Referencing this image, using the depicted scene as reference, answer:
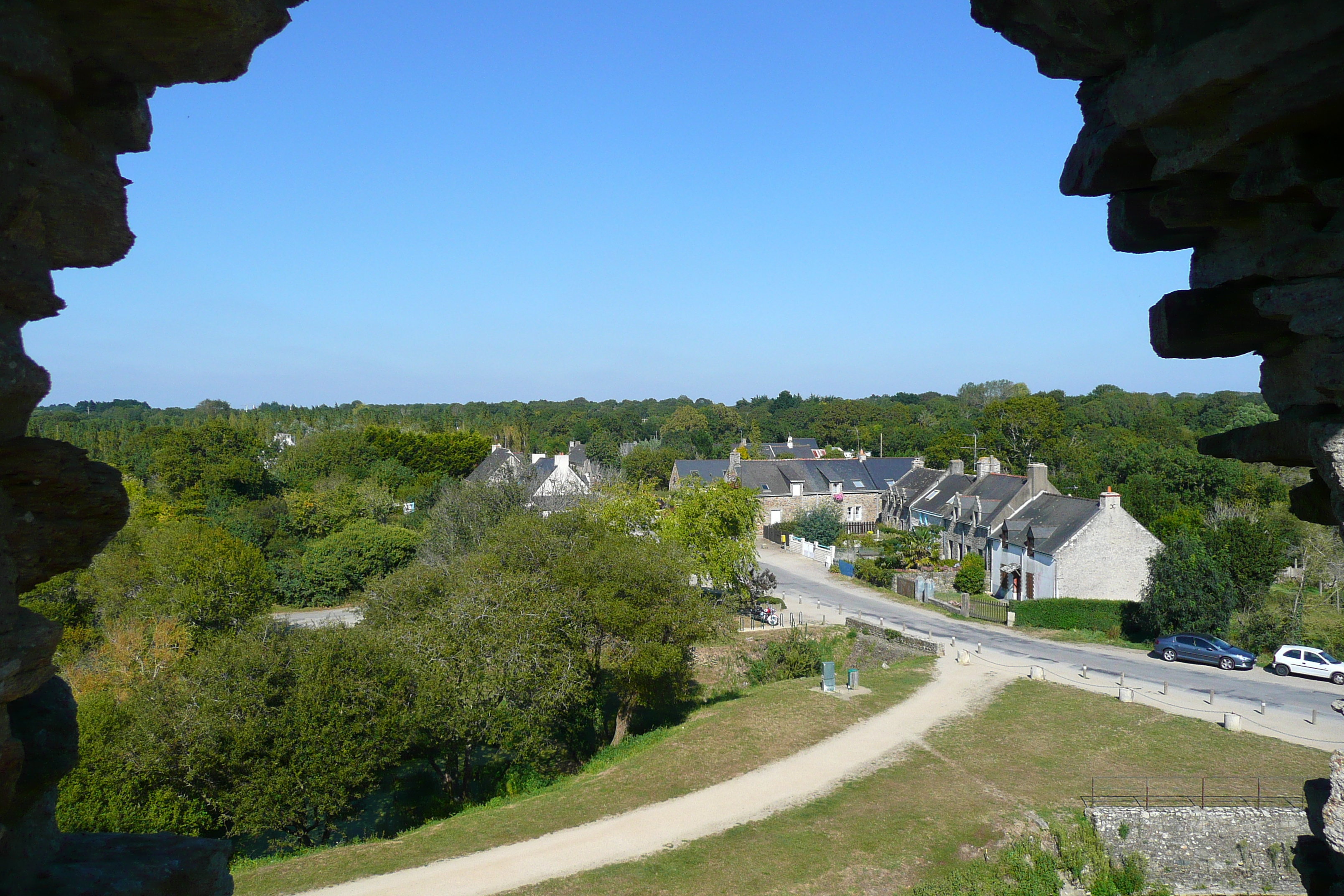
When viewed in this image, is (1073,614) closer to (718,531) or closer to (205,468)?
(718,531)

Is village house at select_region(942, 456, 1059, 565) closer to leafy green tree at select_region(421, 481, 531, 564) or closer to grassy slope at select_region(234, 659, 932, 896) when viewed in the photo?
grassy slope at select_region(234, 659, 932, 896)

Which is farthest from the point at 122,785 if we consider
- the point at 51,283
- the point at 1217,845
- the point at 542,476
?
the point at 542,476

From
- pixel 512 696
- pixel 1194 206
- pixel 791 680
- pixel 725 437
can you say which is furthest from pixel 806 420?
pixel 1194 206

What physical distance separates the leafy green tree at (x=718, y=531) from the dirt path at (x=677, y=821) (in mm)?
12009

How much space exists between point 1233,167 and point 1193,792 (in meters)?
16.2

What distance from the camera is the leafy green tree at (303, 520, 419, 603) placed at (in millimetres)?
43531

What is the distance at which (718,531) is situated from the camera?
115 feet

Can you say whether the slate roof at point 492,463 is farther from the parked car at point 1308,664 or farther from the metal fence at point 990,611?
the parked car at point 1308,664

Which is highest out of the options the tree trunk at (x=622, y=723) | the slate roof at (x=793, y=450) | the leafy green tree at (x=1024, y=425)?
the leafy green tree at (x=1024, y=425)

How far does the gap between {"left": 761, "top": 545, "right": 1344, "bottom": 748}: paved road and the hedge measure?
1189 millimetres

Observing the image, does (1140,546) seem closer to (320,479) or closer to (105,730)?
(105,730)

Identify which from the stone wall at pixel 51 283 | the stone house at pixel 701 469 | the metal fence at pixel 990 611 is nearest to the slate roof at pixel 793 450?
the stone house at pixel 701 469

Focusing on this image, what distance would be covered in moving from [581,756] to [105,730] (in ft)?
36.6

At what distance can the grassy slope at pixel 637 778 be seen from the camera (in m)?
14.8
